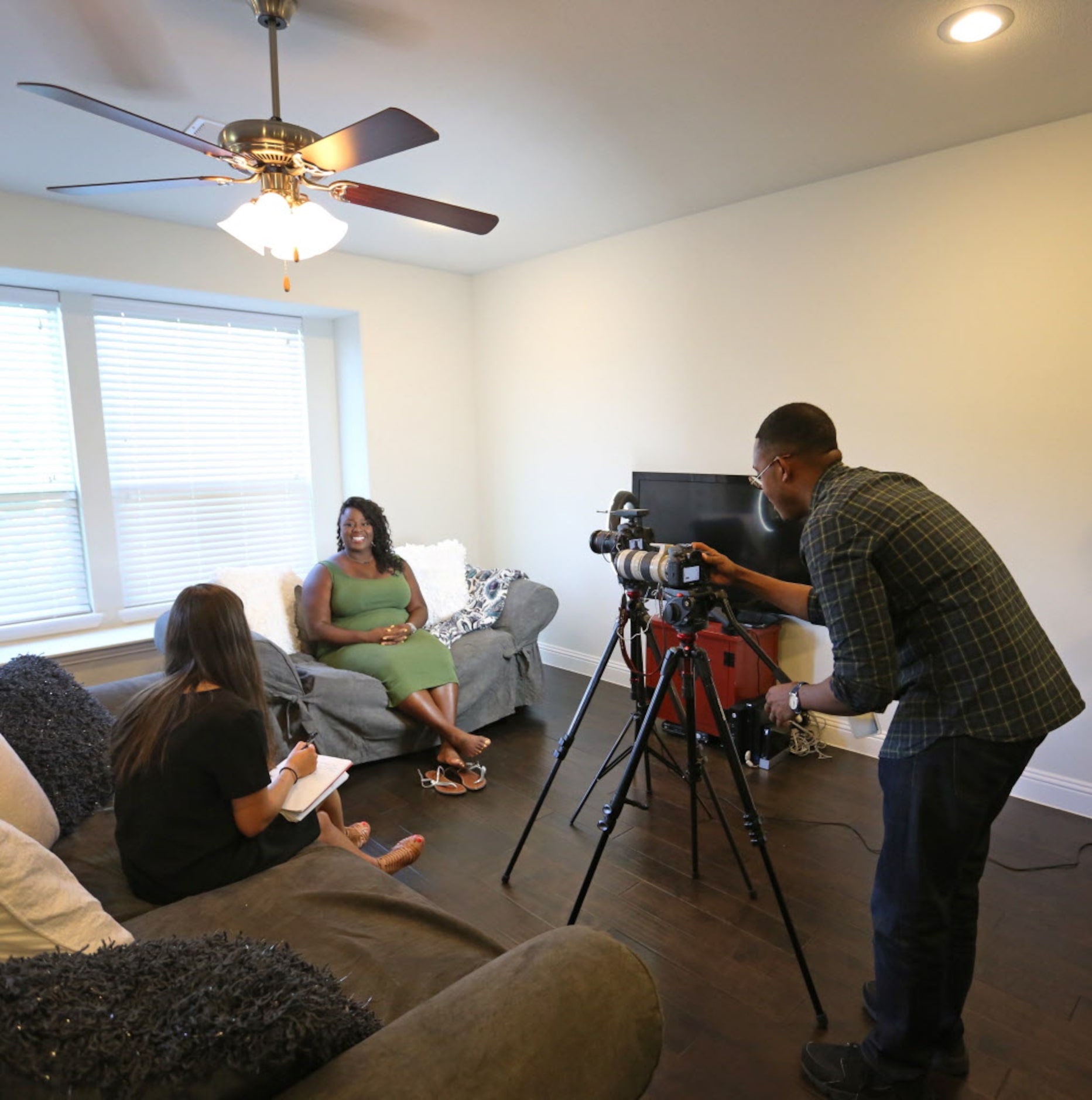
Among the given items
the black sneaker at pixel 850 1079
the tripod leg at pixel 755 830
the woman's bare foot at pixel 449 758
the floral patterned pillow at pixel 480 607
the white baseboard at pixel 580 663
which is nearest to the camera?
the black sneaker at pixel 850 1079

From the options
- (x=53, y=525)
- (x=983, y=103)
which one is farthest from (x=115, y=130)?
(x=983, y=103)

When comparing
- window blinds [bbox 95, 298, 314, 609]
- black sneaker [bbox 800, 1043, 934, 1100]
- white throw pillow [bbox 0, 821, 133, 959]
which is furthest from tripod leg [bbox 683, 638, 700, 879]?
window blinds [bbox 95, 298, 314, 609]

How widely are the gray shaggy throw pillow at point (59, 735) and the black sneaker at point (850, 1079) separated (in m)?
1.75

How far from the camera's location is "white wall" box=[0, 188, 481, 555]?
10.7 ft

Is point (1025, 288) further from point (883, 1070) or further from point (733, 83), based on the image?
point (883, 1070)

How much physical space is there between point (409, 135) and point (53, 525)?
305 cm

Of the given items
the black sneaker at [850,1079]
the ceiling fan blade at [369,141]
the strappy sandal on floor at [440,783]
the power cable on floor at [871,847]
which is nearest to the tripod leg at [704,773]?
the power cable on floor at [871,847]

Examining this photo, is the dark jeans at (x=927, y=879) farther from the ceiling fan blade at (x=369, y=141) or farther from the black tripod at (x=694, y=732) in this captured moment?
the ceiling fan blade at (x=369, y=141)

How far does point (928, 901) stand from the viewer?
1.42 metres

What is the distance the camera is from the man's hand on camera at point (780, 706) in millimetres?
1589

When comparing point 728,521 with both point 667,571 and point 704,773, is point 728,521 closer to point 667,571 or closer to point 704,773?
point 704,773

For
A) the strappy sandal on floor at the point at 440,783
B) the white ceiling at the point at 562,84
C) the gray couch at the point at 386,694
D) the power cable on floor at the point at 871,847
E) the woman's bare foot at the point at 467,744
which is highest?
the white ceiling at the point at 562,84

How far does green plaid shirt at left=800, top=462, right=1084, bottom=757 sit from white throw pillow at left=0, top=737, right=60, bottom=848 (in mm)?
1746

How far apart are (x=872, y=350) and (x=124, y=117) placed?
107 inches
